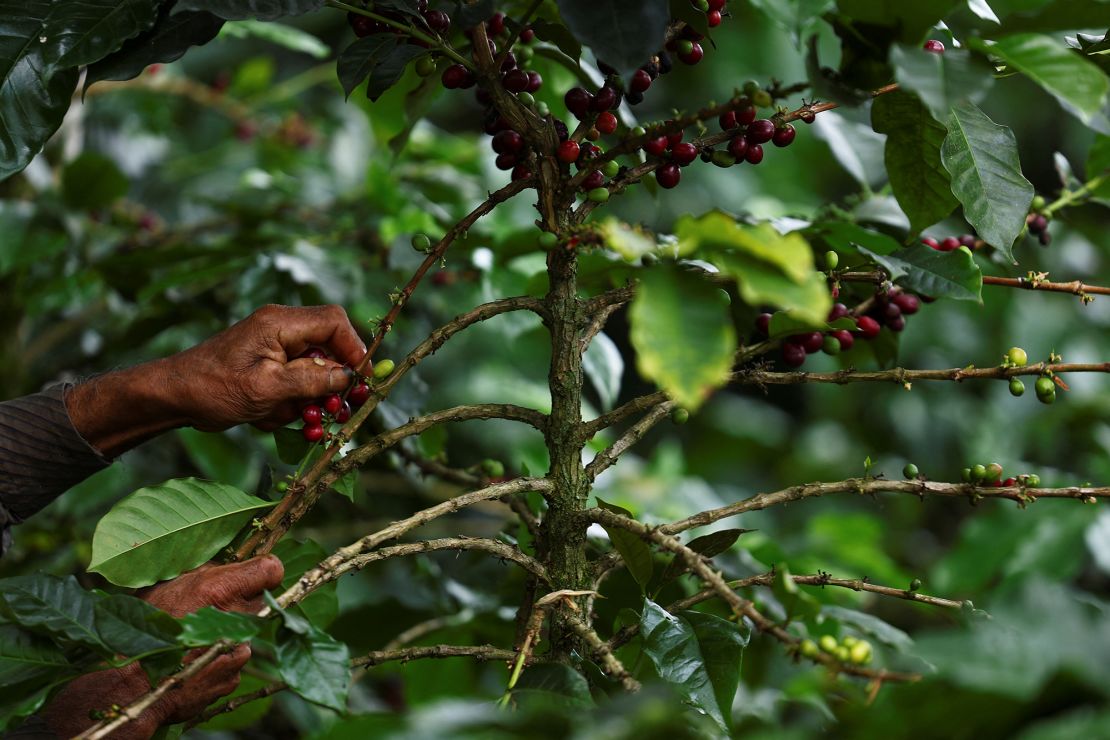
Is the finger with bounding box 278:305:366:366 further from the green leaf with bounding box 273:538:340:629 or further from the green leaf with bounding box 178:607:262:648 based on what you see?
the green leaf with bounding box 178:607:262:648

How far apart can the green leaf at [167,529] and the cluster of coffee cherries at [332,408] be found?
0.06 metres

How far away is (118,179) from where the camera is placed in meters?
1.43

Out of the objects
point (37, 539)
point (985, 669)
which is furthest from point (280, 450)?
point (37, 539)

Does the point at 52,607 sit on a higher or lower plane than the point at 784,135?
lower

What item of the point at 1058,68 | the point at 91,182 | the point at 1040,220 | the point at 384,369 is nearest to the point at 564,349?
the point at 384,369

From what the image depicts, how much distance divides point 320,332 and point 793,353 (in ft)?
1.20

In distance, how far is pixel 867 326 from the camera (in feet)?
2.64

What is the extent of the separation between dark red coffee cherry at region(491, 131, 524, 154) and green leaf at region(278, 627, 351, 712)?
1.16ft

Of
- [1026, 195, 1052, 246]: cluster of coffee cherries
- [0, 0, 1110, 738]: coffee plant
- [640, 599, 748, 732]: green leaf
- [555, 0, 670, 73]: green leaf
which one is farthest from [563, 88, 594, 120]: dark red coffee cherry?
[1026, 195, 1052, 246]: cluster of coffee cherries

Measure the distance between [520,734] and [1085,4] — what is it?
484mm

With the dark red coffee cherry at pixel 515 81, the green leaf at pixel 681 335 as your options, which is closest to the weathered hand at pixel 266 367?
the dark red coffee cherry at pixel 515 81

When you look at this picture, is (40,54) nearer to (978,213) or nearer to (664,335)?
(664,335)

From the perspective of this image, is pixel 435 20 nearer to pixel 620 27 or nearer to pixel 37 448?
pixel 620 27

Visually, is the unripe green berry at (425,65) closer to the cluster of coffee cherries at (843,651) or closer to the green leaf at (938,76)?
the green leaf at (938,76)
